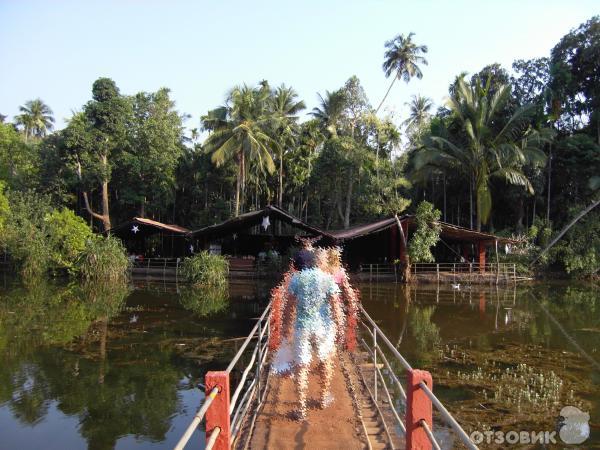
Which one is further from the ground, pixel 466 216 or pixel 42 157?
pixel 42 157

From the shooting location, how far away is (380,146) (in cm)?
3400

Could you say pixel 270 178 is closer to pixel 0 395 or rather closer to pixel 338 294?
pixel 0 395

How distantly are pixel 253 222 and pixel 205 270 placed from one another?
4999mm

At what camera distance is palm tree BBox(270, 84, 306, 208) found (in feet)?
115

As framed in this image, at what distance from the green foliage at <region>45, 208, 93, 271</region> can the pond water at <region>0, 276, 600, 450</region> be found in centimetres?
561

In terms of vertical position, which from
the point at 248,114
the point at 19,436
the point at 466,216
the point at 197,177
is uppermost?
the point at 248,114

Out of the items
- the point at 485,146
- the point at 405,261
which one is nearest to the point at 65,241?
the point at 405,261

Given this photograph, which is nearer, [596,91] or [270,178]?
[596,91]

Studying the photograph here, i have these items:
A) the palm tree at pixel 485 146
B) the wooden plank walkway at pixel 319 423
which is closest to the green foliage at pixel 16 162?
the palm tree at pixel 485 146

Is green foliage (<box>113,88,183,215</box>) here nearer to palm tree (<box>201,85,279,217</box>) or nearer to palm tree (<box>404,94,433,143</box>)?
palm tree (<box>201,85,279,217</box>)

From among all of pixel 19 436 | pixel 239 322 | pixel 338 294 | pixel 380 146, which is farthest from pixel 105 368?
pixel 380 146

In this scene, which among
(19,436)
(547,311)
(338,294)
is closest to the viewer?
(338,294)

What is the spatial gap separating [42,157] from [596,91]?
36.2 metres

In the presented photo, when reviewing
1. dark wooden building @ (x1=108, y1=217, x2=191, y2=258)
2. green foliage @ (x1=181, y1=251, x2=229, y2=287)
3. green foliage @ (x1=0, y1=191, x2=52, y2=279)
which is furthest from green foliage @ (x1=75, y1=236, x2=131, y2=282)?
dark wooden building @ (x1=108, y1=217, x2=191, y2=258)
